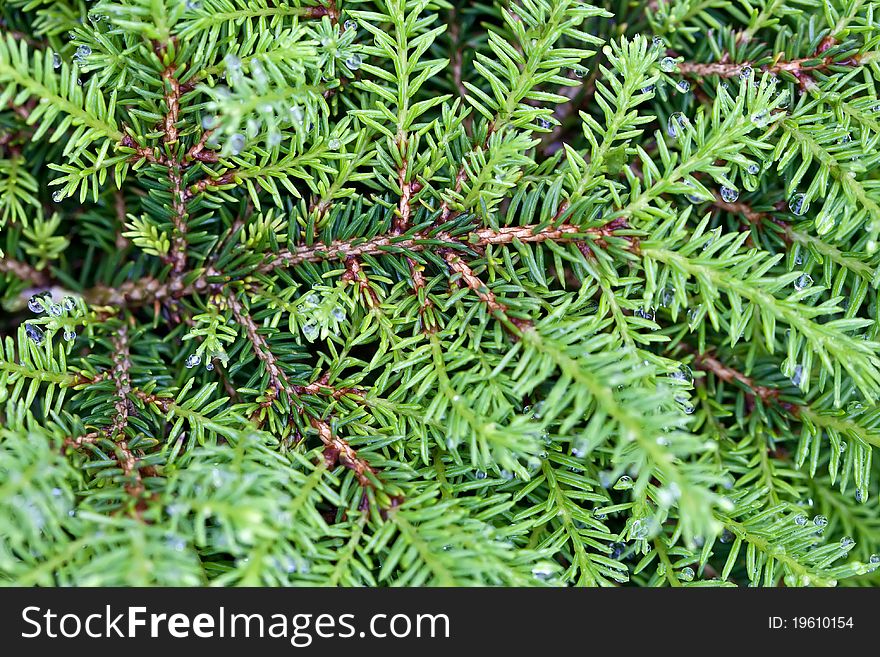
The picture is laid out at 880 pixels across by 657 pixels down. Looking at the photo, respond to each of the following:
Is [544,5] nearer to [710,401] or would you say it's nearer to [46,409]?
[710,401]

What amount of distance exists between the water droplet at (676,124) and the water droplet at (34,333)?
86cm

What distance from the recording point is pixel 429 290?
922 millimetres

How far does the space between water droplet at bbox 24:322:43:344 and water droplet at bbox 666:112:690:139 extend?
858mm

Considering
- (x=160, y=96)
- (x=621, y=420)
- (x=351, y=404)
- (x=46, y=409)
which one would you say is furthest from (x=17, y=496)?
(x=621, y=420)

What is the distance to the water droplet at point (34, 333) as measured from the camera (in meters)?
0.92

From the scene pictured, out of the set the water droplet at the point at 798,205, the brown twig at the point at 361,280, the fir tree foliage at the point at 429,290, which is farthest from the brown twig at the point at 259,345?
the water droplet at the point at 798,205

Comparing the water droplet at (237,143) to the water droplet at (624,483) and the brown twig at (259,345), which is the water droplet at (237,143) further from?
the water droplet at (624,483)

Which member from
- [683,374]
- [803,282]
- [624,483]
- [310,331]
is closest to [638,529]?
[624,483]

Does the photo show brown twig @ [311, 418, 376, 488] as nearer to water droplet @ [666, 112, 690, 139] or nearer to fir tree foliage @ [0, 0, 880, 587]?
fir tree foliage @ [0, 0, 880, 587]

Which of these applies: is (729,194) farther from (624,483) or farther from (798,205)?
(624,483)

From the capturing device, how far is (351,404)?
2.96ft

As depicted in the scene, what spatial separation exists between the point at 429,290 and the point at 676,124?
1.25ft

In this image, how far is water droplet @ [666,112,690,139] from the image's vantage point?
0.90m
